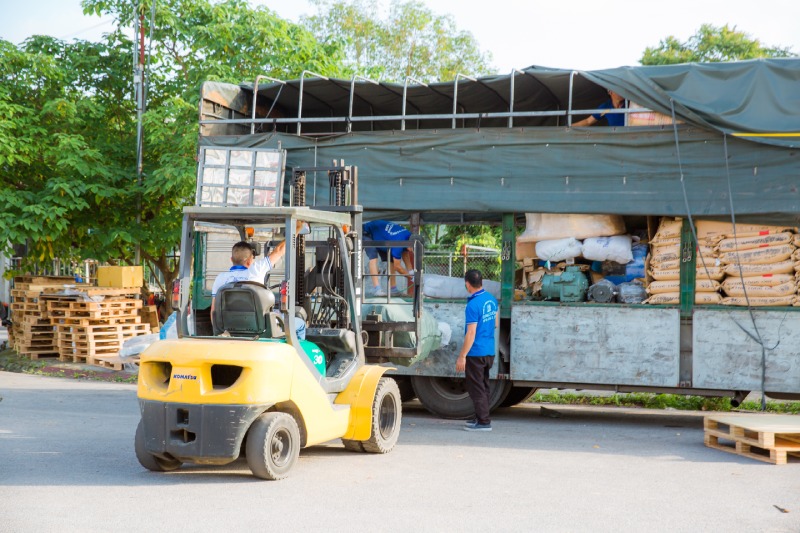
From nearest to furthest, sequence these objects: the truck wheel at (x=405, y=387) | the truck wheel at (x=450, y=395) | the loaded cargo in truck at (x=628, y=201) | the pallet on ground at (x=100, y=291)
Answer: the loaded cargo in truck at (x=628, y=201) < the truck wheel at (x=450, y=395) < the truck wheel at (x=405, y=387) < the pallet on ground at (x=100, y=291)

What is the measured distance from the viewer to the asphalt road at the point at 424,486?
5.96 meters

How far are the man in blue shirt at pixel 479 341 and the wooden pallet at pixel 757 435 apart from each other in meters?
2.35

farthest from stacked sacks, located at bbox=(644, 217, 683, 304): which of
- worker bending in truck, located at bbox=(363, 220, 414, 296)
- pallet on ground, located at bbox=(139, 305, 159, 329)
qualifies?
pallet on ground, located at bbox=(139, 305, 159, 329)

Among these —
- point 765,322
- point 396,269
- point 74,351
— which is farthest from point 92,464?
point 74,351

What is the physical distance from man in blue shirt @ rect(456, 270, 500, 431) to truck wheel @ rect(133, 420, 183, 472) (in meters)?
3.57

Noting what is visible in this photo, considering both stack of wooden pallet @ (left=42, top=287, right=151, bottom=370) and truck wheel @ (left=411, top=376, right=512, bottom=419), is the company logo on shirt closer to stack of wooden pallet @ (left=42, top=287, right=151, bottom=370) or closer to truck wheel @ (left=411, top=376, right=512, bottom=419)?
truck wheel @ (left=411, top=376, right=512, bottom=419)

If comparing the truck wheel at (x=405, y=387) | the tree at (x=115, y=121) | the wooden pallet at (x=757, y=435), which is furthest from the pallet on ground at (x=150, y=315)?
the wooden pallet at (x=757, y=435)

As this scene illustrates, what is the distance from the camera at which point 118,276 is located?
17109mm

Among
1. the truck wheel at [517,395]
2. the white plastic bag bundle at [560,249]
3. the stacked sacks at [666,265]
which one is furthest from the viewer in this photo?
the truck wheel at [517,395]

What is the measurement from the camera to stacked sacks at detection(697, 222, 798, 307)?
990 centimetres

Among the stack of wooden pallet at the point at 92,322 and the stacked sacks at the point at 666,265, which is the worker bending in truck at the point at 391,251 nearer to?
the stacked sacks at the point at 666,265

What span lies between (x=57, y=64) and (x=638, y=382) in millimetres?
13649

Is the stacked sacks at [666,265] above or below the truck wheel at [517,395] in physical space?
above

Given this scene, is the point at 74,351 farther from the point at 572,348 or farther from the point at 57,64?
the point at 572,348
